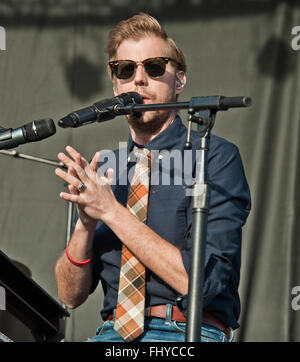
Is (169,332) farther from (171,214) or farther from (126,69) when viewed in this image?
(126,69)

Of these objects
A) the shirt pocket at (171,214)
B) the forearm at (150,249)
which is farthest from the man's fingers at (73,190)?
the shirt pocket at (171,214)

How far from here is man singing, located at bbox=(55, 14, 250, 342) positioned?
2.05 m

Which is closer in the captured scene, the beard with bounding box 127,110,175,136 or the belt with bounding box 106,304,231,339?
the belt with bounding box 106,304,231,339

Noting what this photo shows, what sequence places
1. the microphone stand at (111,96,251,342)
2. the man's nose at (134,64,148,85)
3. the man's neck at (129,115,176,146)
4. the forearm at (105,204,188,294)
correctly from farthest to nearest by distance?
the man's neck at (129,115,176,146) < the man's nose at (134,64,148,85) < the forearm at (105,204,188,294) < the microphone stand at (111,96,251,342)

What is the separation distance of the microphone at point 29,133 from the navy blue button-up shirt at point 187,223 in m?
0.55

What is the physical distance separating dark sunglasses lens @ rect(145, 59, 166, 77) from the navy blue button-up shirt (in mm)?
229

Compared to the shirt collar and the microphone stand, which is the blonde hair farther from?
the microphone stand

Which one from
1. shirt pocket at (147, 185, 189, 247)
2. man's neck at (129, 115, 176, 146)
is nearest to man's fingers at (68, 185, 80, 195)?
shirt pocket at (147, 185, 189, 247)

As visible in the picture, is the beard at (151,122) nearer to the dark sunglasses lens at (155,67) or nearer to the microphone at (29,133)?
the dark sunglasses lens at (155,67)

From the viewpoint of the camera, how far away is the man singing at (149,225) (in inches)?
80.7

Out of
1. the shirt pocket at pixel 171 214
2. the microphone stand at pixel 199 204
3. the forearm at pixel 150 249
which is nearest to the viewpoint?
the microphone stand at pixel 199 204
